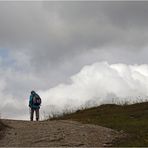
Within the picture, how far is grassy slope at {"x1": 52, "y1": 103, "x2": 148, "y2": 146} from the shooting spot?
1873cm

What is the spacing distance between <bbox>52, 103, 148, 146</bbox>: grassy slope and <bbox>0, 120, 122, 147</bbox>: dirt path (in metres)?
0.83

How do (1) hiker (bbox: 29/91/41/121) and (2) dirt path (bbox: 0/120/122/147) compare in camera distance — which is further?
(1) hiker (bbox: 29/91/41/121)

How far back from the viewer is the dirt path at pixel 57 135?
1820 cm

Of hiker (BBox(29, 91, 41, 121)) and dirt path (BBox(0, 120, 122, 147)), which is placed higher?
hiker (BBox(29, 91, 41, 121))

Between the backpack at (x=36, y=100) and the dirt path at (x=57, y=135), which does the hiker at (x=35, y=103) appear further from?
the dirt path at (x=57, y=135)

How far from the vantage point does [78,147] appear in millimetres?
17297

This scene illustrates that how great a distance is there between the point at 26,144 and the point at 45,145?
783 millimetres

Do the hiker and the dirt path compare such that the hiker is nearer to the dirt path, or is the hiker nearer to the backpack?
the backpack

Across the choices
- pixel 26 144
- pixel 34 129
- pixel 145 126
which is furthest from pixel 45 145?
pixel 145 126

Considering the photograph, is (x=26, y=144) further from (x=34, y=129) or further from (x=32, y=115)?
(x=32, y=115)

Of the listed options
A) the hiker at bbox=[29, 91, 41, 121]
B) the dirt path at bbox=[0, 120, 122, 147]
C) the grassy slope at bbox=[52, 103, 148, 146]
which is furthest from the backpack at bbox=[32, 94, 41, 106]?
the dirt path at bbox=[0, 120, 122, 147]

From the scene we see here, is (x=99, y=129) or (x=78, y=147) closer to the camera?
(x=78, y=147)

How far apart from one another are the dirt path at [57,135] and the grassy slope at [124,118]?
0.83 meters

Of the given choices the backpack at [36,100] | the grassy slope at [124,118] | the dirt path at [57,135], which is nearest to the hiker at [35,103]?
the backpack at [36,100]
